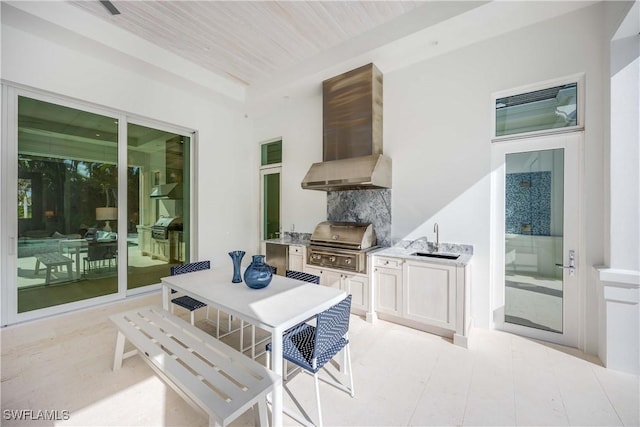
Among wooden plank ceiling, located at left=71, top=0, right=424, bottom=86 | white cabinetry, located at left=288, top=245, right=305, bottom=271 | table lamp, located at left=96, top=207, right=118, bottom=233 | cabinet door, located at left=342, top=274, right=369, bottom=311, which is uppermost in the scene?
wooden plank ceiling, located at left=71, top=0, right=424, bottom=86

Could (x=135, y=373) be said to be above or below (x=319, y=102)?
below

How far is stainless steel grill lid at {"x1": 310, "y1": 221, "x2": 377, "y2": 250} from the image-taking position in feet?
11.2

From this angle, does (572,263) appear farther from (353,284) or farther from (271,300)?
(271,300)

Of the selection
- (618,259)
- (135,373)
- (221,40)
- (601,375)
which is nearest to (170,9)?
(221,40)

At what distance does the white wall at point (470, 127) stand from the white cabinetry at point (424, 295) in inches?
22.2

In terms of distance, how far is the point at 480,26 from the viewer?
2748mm

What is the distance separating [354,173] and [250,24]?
7.19 feet

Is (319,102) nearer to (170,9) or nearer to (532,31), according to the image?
(170,9)

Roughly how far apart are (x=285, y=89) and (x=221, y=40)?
1126 mm

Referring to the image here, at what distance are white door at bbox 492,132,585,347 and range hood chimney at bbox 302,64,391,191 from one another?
1.40 metres

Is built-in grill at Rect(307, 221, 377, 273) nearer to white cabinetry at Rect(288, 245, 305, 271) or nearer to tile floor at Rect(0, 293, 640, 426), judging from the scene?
white cabinetry at Rect(288, 245, 305, 271)

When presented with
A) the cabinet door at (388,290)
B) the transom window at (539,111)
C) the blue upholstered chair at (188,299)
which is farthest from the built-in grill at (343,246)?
the transom window at (539,111)

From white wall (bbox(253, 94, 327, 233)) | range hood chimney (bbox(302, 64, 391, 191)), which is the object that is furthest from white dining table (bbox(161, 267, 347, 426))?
white wall (bbox(253, 94, 327, 233))

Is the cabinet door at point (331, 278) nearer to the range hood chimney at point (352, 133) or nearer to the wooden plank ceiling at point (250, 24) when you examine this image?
the range hood chimney at point (352, 133)
